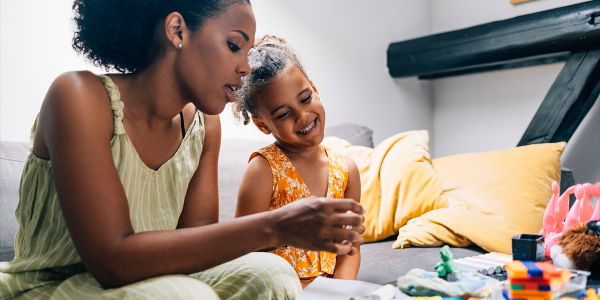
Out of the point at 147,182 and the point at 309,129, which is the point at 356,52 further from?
the point at 147,182

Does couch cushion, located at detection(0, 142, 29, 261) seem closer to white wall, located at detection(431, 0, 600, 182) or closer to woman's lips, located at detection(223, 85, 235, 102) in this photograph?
woman's lips, located at detection(223, 85, 235, 102)

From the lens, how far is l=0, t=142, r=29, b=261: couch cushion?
45.3 inches

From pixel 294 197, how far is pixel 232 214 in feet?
1.40

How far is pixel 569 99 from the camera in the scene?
2273 mm

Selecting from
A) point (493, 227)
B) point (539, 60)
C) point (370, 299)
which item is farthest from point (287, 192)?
point (539, 60)

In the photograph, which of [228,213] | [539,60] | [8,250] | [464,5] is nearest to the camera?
[8,250]

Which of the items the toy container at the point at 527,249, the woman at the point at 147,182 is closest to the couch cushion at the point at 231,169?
the woman at the point at 147,182

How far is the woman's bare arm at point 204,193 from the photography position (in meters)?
1.06

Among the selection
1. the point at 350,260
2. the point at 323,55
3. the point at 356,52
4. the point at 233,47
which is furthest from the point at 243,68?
the point at 356,52

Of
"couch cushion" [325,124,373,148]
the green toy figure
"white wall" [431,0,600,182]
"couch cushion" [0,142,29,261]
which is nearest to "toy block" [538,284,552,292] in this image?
the green toy figure

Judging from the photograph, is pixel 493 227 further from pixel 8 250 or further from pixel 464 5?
pixel 464 5

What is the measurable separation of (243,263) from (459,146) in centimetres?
256

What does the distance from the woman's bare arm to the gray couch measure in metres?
0.43

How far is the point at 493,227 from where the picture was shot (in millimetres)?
1613
